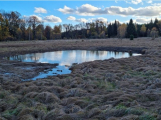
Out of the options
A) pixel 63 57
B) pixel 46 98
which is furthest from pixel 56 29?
pixel 46 98

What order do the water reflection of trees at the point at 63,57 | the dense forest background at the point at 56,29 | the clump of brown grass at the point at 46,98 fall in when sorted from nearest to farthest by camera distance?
the clump of brown grass at the point at 46,98
the water reflection of trees at the point at 63,57
the dense forest background at the point at 56,29

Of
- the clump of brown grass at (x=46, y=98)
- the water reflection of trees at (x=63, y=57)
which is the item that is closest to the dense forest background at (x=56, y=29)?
the water reflection of trees at (x=63, y=57)

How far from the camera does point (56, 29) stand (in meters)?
85.3

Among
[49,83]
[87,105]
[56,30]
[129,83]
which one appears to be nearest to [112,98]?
[87,105]

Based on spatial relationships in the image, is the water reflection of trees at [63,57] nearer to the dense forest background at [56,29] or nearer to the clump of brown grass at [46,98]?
the clump of brown grass at [46,98]

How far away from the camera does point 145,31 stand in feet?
236

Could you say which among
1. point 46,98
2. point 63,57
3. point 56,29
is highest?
point 56,29

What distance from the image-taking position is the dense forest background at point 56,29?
58159mm

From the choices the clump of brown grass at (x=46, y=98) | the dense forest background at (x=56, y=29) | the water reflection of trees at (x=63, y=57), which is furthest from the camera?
the dense forest background at (x=56, y=29)

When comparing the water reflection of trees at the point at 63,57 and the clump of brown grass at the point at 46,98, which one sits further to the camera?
the water reflection of trees at the point at 63,57

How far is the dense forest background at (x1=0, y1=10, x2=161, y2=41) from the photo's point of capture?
5816 centimetres

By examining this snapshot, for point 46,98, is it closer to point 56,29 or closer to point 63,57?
point 63,57

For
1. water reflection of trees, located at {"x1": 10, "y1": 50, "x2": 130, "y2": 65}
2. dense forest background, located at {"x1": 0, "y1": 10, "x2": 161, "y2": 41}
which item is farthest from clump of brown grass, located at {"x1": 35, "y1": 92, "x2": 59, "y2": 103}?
dense forest background, located at {"x1": 0, "y1": 10, "x2": 161, "y2": 41}

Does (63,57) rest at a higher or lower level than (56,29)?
lower
